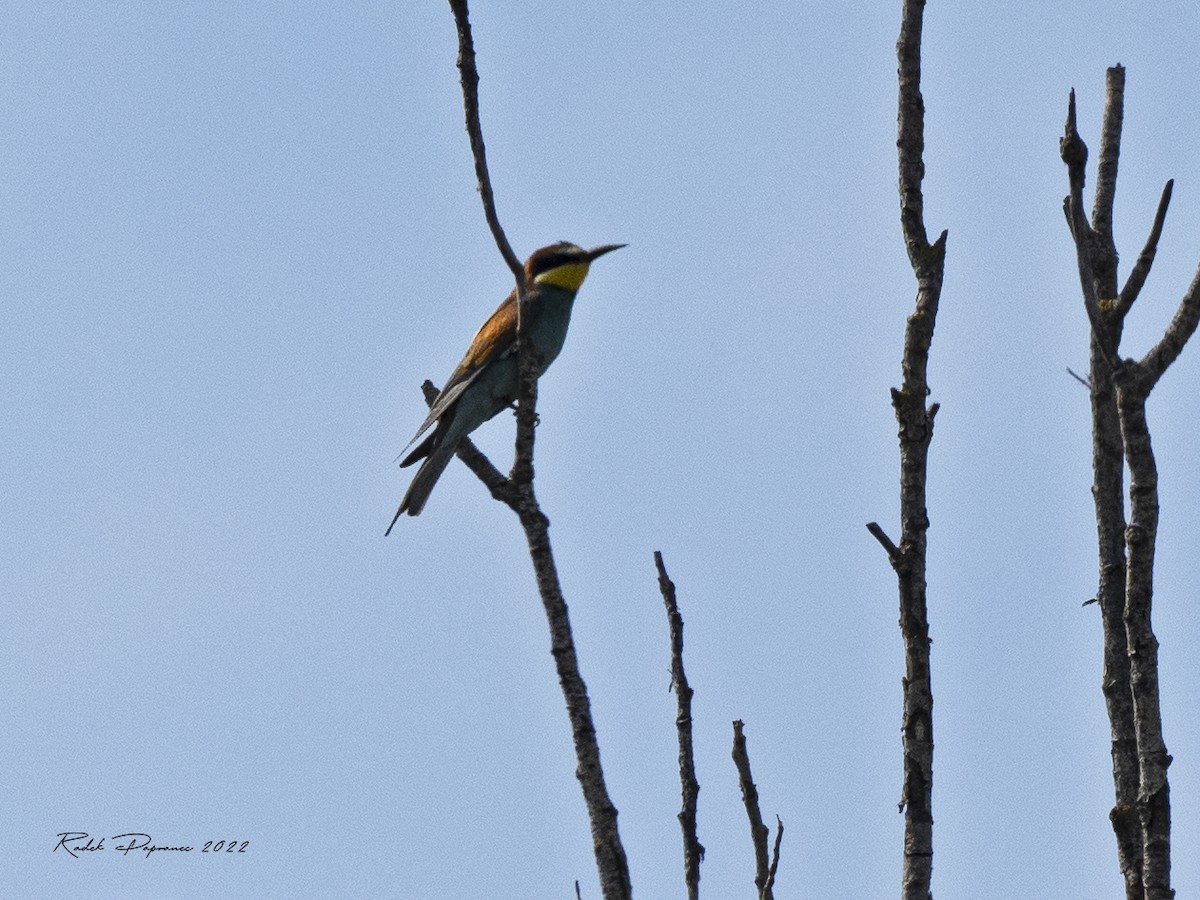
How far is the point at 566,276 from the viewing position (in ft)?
24.2

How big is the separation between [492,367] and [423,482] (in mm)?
621

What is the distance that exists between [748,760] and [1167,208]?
57.7 inches

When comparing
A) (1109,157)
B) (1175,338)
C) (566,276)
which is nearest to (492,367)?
(566,276)

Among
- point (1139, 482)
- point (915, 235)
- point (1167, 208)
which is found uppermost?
point (915, 235)

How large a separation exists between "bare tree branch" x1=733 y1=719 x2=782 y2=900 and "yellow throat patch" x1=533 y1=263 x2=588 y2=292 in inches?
151

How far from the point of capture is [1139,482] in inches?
133

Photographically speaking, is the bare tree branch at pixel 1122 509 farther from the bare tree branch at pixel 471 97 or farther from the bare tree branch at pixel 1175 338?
the bare tree branch at pixel 471 97

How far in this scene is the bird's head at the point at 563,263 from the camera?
24.1 feet

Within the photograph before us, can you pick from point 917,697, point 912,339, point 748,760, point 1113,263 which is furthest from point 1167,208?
point 748,760

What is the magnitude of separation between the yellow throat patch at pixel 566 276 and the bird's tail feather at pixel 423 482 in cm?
113

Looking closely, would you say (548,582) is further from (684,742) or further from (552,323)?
(552,323)

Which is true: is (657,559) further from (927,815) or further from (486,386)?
(486,386)

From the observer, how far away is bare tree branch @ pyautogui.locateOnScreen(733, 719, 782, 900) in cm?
353

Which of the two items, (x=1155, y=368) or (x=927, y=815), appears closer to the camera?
(x=1155, y=368)
